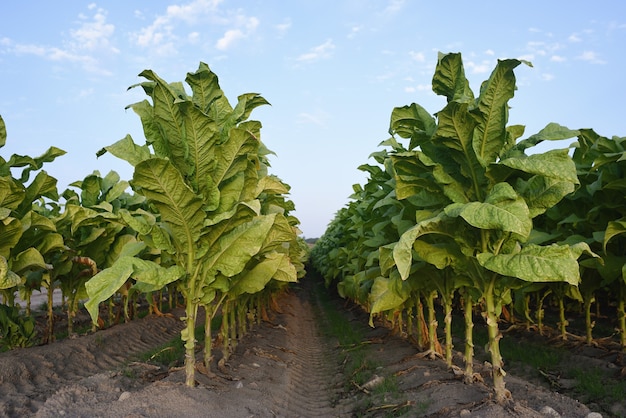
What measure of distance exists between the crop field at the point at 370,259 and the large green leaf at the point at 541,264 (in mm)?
11

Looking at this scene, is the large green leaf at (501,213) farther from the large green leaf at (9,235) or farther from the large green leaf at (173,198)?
the large green leaf at (9,235)

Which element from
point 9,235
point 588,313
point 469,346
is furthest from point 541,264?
point 9,235

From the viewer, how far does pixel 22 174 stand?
6562 millimetres

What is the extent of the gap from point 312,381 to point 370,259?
234 cm

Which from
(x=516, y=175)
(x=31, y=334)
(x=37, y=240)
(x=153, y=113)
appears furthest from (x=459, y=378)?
(x=31, y=334)

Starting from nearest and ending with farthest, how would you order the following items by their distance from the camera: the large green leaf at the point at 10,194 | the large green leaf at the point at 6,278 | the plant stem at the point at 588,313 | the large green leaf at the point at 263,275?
the large green leaf at the point at 6,278, the large green leaf at the point at 263,275, the large green leaf at the point at 10,194, the plant stem at the point at 588,313

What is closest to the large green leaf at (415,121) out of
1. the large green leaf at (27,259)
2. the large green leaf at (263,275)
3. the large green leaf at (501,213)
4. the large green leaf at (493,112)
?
the large green leaf at (493,112)

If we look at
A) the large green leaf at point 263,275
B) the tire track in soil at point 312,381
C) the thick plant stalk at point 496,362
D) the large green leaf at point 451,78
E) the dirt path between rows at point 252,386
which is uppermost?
the large green leaf at point 451,78

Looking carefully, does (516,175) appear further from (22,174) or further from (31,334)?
(31,334)

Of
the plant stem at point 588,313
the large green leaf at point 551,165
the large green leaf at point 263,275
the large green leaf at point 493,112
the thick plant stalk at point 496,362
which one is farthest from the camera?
the plant stem at point 588,313

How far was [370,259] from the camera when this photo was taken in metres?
6.68

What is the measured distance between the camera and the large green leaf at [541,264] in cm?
346

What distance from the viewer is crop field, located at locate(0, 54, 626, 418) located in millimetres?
4062

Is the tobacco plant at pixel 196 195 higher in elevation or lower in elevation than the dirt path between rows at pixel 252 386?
higher
